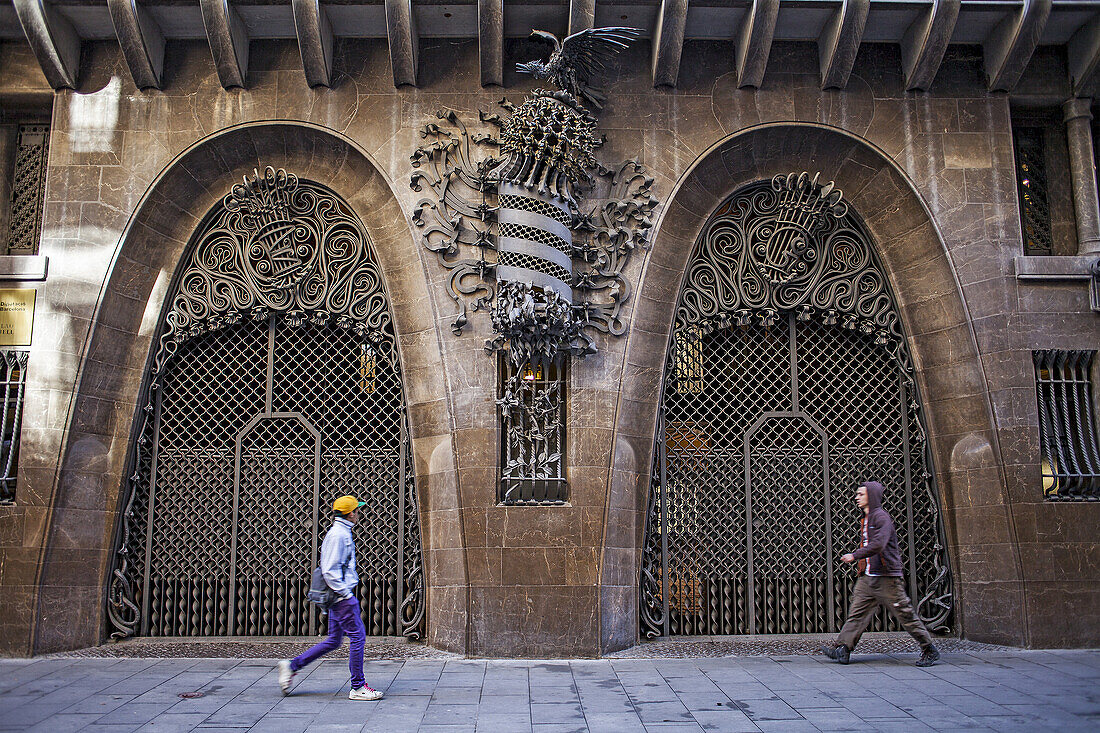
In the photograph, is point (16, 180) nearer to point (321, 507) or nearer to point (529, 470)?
point (321, 507)

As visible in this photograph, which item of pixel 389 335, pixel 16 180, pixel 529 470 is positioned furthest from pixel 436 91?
pixel 16 180

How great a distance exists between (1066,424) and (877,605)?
3.80 m

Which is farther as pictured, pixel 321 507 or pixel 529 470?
pixel 321 507

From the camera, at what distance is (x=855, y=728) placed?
6.29 meters

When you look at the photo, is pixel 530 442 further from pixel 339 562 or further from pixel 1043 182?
pixel 1043 182

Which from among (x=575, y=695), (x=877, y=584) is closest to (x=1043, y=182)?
(x=877, y=584)

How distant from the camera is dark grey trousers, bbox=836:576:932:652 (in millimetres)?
8516

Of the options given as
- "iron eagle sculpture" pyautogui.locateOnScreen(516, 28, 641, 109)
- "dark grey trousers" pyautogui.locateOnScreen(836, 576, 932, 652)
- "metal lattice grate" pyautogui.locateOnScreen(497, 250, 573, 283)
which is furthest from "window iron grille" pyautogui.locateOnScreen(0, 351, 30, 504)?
"dark grey trousers" pyautogui.locateOnScreen(836, 576, 932, 652)

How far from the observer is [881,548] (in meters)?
8.55

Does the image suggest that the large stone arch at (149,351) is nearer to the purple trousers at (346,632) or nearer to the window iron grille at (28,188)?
the window iron grille at (28,188)

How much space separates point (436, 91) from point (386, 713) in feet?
24.1

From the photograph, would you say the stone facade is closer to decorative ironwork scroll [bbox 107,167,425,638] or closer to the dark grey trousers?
decorative ironwork scroll [bbox 107,167,425,638]

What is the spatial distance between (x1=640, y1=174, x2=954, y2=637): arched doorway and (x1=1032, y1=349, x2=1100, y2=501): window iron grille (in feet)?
4.44

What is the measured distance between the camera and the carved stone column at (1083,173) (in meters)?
10.6
